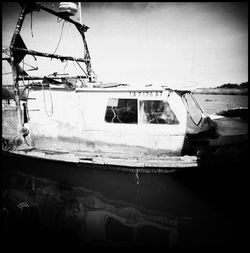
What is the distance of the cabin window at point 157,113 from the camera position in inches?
195

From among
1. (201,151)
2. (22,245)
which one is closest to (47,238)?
(22,245)

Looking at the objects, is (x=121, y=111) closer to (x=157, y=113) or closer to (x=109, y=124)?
(x=109, y=124)

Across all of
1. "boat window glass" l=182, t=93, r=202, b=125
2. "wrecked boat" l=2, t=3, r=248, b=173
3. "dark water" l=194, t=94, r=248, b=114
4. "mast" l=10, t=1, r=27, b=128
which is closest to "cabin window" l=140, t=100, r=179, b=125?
"wrecked boat" l=2, t=3, r=248, b=173

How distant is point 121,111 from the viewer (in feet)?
17.9

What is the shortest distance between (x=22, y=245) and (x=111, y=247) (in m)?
1.71

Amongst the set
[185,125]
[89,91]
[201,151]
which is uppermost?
[89,91]

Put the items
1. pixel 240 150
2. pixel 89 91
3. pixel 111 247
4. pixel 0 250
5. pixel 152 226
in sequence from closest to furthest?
1. pixel 0 250
2. pixel 111 247
3. pixel 152 226
4. pixel 240 150
5. pixel 89 91

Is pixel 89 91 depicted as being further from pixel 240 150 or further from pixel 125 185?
pixel 240 150

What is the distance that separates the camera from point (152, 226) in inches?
171

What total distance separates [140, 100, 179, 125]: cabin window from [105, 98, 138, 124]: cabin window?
260 mm

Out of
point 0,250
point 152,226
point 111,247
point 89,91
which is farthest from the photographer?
point 89,91

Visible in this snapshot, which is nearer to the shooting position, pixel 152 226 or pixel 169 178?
pixel 152 226

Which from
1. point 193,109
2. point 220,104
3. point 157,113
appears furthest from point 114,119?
point 220,104

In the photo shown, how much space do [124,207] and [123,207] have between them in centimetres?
3
